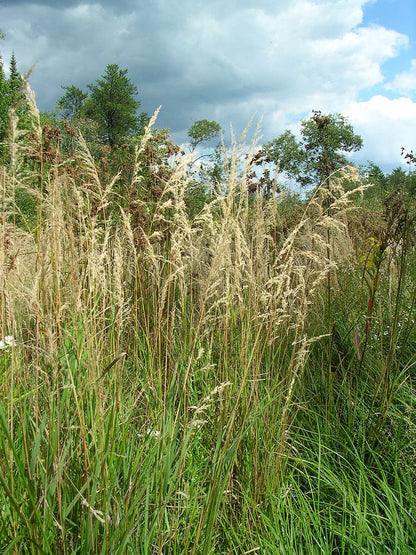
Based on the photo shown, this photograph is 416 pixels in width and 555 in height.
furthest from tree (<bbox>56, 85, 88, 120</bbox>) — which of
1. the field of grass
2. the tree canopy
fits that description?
the field of grass

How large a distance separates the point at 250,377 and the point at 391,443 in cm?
75

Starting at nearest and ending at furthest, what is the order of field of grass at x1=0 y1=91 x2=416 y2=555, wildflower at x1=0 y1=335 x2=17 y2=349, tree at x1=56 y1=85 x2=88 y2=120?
wildflower at x1=0 y1=335 x2=17 y2=349 < field of grass at x1=0 y1=91 x2=416 y2=555 < tree at x1=56 y1=85 x2=88 y2=120

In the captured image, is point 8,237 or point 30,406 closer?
point 30,406

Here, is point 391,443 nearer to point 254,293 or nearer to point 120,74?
point 254,293

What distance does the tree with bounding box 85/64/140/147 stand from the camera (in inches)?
1682

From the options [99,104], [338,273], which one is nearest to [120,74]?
[99,104]

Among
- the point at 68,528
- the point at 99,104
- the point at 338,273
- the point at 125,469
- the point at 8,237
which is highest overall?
the point at 99,104

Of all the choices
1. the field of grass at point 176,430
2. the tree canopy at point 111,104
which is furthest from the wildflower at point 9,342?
the tree canopy at point 111,104

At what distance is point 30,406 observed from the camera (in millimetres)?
1716

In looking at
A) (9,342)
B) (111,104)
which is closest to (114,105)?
(111,104)

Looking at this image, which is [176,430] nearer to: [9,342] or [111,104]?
[9,342]

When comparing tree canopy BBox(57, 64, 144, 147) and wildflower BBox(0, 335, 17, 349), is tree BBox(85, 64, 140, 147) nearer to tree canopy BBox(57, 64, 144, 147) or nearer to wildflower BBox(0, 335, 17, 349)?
tree canopy BBox(57, 64, 144, 147)

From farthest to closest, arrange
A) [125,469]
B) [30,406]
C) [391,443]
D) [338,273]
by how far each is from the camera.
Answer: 1. [338,273]
2. [391,443]
3. [30,406]
4. [125,469]

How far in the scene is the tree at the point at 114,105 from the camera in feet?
140
